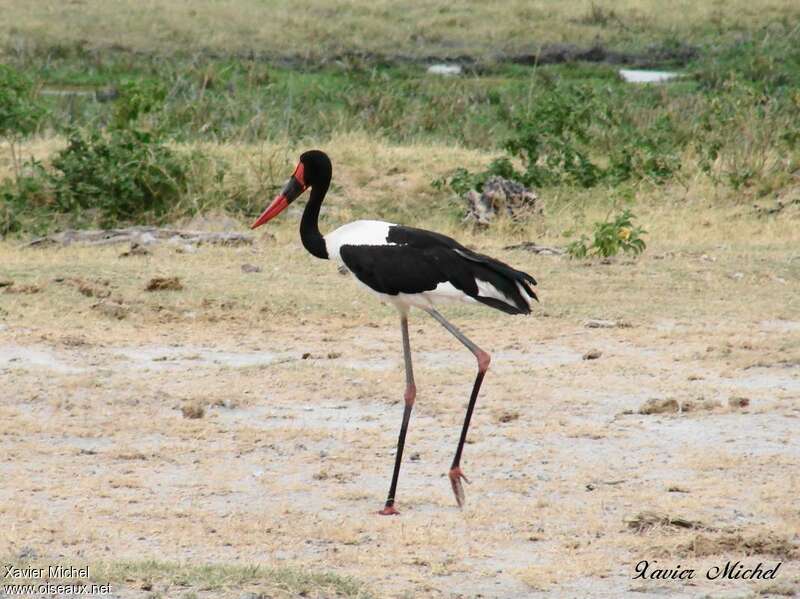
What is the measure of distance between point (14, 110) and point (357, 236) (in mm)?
6702

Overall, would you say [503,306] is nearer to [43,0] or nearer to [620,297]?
[620,297]

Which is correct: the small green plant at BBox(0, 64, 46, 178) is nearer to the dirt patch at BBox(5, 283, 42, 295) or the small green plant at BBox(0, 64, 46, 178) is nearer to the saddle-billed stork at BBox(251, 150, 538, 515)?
the dirt patch at BBox(5, 283, 42, 295)

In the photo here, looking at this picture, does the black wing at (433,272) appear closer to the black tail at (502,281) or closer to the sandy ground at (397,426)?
the black tail at (502,281)

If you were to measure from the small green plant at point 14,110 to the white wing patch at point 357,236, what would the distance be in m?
6.55

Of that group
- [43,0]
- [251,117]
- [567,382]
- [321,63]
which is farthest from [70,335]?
[43,0]

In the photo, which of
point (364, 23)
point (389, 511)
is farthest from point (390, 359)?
point (364, 23)

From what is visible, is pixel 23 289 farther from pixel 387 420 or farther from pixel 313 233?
pixel 313 233

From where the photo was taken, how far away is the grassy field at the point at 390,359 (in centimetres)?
470

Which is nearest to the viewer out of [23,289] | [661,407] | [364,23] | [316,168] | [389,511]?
[389,511]

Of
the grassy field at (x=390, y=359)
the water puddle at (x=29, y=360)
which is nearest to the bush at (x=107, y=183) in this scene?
the grassy field at (x=390, y=359)

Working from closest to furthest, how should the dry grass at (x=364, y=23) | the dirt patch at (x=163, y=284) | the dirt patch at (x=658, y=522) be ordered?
the dirt patch at (x=658, y=522) → the dirt patch at (x=163, y=284) → the dry grass at (x=364, y=23)

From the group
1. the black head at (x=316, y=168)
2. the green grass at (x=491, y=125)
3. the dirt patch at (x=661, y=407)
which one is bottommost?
the green grass at (x=491, y=125)

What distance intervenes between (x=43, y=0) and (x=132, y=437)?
73.8 feet

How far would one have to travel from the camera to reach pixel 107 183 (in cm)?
1142
